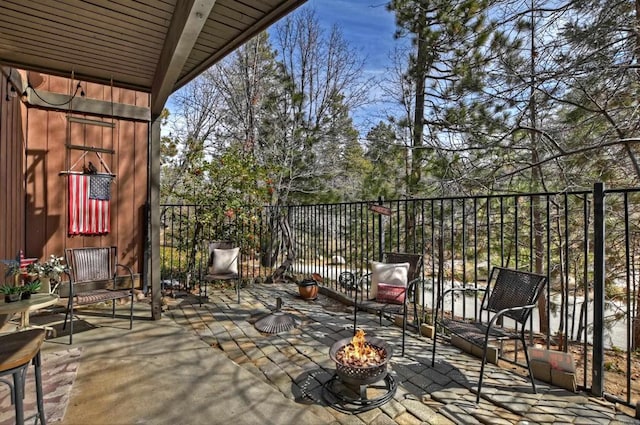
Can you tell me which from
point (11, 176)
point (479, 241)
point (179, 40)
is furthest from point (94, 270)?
point (479, 241)

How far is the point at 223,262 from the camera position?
436 cm

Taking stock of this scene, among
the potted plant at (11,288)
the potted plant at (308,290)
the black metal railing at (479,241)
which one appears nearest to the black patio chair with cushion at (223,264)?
the black metal railing at (479,241)

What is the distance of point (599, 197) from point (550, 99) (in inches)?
115

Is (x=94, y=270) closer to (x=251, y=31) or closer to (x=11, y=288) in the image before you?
(x=11, y=288)

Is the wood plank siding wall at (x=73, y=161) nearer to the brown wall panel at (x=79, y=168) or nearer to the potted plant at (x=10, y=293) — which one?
the brown wall panel at (x=79, y=168)

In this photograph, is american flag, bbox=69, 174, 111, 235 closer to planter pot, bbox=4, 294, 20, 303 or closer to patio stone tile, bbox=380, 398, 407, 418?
planter pot, bbox=4, 294, 20, 303

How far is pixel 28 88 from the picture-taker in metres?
3.68

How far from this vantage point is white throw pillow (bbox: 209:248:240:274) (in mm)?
4341

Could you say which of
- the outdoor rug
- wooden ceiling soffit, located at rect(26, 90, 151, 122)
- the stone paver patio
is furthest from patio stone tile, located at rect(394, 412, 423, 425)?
wooden ceiling soffit, located at rect(26, 90, 151, 122)

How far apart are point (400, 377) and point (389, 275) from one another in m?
0.95

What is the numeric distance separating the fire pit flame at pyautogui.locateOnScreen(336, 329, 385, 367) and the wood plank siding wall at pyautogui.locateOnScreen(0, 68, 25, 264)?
3.38 m

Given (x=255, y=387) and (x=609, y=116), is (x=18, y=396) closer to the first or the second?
(x=255, y=387)

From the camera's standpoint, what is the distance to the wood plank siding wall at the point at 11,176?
2.99 metres

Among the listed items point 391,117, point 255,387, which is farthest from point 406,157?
point 255,387
